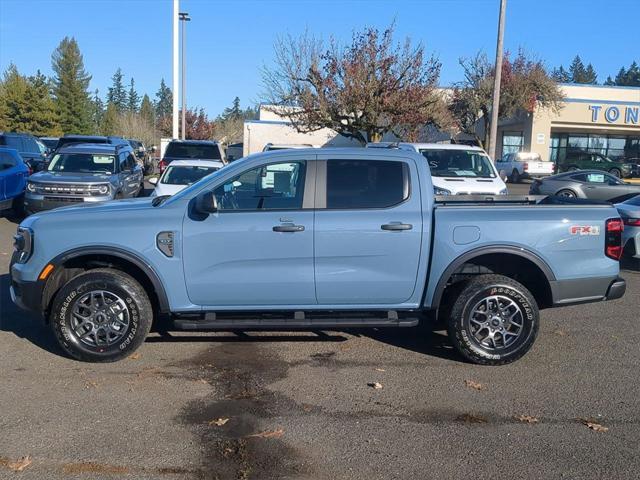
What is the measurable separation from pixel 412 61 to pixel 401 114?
1.98 meters

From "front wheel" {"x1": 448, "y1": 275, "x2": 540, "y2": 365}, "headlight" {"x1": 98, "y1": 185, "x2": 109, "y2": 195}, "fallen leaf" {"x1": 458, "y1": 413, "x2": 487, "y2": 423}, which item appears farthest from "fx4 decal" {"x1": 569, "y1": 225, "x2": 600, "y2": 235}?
"headlight" {"x1": 98, "y1": 185, "x2": 109, "y2": 195}

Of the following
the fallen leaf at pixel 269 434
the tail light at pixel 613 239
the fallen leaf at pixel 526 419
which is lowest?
the fallen leaf at pixel 269 434

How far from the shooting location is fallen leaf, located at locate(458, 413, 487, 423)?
4840 mm

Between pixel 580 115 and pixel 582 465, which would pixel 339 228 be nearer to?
pixel 582 465

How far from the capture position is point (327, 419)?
4.82m

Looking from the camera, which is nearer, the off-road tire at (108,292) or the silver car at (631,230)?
the off-road tire at (108,292)

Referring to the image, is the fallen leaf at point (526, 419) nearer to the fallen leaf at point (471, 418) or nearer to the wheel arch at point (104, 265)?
the fallen leaf at point (471, 418)

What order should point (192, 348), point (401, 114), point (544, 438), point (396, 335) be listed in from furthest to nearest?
point (401, 114)
point (396, 335)
point (192, 348)
point (544, 438)

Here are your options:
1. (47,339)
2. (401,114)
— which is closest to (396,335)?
(47,339)

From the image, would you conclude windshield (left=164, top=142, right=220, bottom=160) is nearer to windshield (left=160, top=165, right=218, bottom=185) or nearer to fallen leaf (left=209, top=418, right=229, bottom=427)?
windshield (left=160, top=165, right=218, bottom=185)

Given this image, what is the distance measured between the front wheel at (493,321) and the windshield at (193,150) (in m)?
13.4

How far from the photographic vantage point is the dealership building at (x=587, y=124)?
136 ft

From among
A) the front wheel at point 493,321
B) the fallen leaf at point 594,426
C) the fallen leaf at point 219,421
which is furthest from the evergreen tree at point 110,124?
the fallen leaf at point 594,426

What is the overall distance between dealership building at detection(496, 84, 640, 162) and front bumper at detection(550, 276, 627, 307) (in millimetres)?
38151
